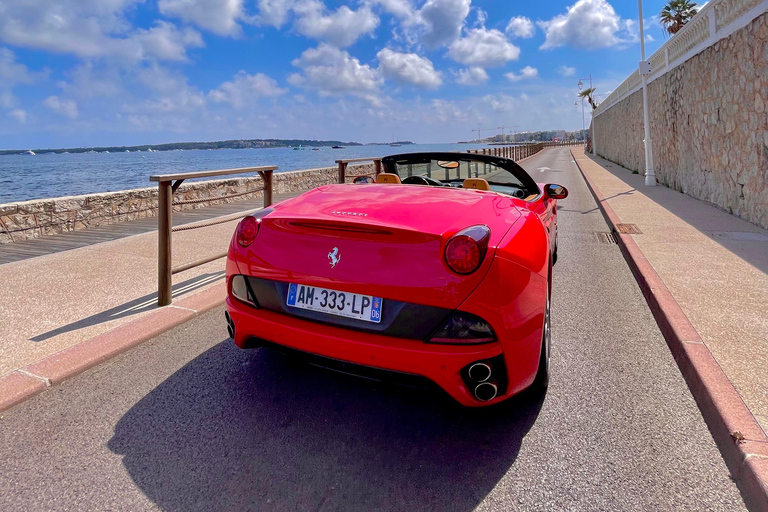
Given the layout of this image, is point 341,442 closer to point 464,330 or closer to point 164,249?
point 464,330

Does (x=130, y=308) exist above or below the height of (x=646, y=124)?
below

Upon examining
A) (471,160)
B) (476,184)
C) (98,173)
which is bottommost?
(476,184)

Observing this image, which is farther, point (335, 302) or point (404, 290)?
point (335, 302)

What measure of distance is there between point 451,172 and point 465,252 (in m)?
2.78

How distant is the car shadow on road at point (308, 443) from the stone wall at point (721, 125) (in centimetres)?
733

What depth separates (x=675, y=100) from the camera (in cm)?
1284

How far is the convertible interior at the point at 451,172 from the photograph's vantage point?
3.95 meters

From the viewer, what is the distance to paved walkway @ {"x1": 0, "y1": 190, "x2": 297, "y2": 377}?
3623 mm

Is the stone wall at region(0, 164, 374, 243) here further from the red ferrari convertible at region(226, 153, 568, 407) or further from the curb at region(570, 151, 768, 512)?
the curb at region(570, 151, 768, 512)

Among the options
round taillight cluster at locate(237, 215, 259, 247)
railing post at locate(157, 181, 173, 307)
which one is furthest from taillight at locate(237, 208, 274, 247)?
railing post at locate(157, 181, 173, 307)

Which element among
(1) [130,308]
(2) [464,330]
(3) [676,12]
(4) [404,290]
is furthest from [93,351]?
(3) [676,12]

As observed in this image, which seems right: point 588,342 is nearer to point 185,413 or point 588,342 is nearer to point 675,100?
point 185,413

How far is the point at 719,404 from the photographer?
249cm

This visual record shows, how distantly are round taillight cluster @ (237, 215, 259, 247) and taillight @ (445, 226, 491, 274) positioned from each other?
1.10 metres
